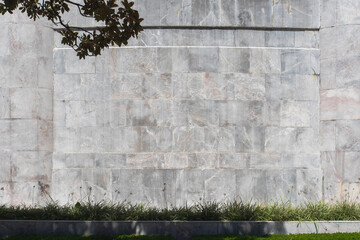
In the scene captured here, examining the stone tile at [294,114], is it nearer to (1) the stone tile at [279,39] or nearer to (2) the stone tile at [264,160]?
(2) the stone tile at [264,160]

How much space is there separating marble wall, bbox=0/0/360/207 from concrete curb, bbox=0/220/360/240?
2.78 metres

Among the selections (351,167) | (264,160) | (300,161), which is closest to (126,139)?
(264,160)

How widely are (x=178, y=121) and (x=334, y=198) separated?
6.02m

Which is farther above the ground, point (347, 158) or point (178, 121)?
point (178, 121)

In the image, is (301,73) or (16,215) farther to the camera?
(301,73)

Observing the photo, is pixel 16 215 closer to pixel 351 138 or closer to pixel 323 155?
pixel 323 155

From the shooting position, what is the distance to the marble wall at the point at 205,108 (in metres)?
12.9

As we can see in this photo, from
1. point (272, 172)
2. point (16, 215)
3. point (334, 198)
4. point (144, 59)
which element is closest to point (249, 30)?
point (144, 59)

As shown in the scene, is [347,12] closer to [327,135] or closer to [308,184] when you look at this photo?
[327,135]

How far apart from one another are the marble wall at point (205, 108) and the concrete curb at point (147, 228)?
278 cm

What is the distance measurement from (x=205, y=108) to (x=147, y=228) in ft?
16.1

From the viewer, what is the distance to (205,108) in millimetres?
13227

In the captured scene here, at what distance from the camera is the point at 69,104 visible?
13.3 m

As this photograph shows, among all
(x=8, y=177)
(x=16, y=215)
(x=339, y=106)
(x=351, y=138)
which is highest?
(x=339, y=106)
